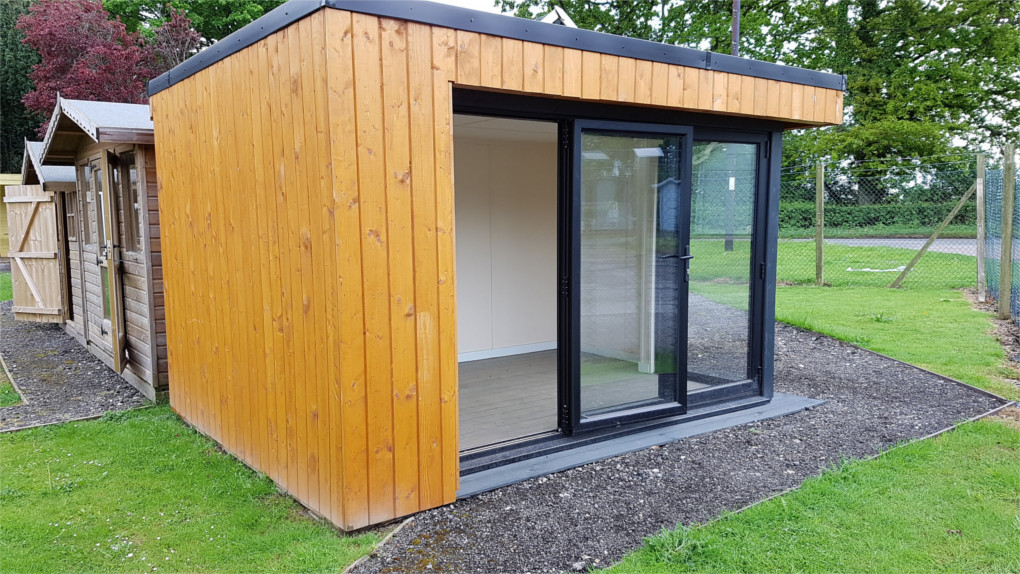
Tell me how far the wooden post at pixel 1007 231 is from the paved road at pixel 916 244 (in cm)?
240

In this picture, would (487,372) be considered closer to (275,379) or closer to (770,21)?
(275,379)

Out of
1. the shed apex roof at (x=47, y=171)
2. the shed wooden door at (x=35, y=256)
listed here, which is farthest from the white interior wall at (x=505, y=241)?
the shed wooden door at (x=35, y=256)

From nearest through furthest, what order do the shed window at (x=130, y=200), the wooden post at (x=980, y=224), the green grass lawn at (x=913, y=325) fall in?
the shed window at (x=130, y=200) < the green grass lawn at (x=913, y=325) < the wooden post at (x=980, y=224)

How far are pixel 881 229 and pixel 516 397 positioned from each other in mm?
9639

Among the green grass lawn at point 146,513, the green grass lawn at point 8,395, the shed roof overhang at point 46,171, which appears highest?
the shed roof overhang at point 46,171

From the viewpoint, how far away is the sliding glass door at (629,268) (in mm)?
3932

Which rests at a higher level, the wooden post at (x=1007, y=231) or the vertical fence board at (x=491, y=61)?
the vertical fence board at (x=491, y=61)

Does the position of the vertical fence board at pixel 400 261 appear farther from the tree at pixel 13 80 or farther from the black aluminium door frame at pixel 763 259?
the tree at pixel 13 80

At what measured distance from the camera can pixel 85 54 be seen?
1641 cm

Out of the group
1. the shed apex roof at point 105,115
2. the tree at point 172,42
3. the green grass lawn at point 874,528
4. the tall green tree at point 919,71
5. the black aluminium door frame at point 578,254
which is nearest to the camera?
the green grass lawn at point 874,528

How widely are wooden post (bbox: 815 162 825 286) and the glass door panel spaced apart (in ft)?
21.9

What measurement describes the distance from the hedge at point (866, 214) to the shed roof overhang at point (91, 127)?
10.2 meters

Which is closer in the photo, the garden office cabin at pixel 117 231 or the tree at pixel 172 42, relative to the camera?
the garden office cabin at pixel 117 231

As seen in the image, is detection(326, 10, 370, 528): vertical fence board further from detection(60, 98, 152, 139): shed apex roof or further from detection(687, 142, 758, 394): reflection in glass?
detection(60, 98, 152, 139): shed apex roof
